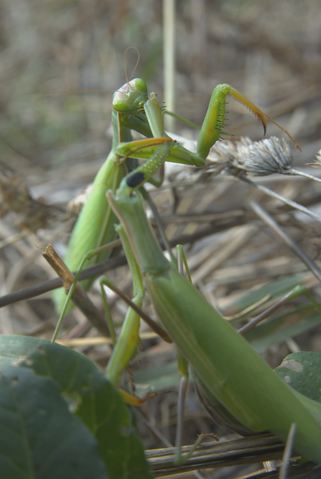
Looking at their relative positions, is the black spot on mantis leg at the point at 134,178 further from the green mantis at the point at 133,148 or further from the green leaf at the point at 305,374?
the green leaf at the point at 305,374

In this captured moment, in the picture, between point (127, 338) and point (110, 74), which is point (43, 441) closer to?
point (127, 338)

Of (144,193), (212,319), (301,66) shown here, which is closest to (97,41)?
(301,66)

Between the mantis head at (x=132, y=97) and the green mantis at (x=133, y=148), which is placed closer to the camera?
the green mantis at (x=133, y=148)

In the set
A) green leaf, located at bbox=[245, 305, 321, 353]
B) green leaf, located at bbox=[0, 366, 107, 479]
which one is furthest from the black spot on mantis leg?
green leaf, located at bbox=[245, 305, 321, 353]

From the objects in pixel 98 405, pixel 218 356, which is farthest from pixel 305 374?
pixel 98 405

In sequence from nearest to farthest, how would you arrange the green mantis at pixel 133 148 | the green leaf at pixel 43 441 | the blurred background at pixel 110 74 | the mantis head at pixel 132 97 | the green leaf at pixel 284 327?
the green leaf at pixel 43 441 < the green mantis at pixel 133 148 < the mantis head at pixel 132 97 < the green leaf at pixel 284 327 < the blurred background at pixel 110 74

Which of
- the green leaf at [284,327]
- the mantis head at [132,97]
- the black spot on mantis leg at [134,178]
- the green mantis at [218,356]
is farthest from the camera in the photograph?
the green leaf at [284,327]

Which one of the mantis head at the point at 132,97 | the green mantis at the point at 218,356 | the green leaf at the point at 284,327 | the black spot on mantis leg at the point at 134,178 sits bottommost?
the green leaf at the point at 284,327

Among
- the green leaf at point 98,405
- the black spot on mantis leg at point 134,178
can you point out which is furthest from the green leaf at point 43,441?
the black spot on mantis leg at point 134,178
